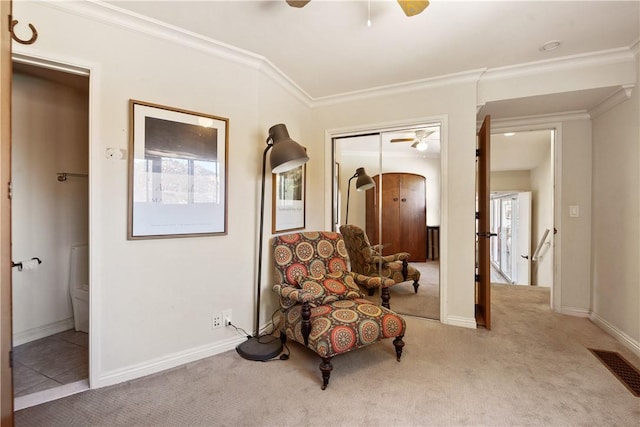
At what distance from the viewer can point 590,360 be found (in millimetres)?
2113

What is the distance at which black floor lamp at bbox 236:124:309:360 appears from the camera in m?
2.10

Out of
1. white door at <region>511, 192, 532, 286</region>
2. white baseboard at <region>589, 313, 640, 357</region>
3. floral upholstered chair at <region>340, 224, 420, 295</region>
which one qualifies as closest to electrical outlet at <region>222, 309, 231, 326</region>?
floral upholstered chair at <region>340, 224, 420, 295</region>

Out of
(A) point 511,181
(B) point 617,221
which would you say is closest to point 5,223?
(B) point 617,221

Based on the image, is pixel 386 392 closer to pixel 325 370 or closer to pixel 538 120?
pixel 325 370

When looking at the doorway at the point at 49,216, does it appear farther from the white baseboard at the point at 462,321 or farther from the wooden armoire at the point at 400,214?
the white baseboard at the point at 462,321

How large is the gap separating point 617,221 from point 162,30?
4.00 meters

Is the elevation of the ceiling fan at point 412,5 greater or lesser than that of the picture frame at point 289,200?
greater

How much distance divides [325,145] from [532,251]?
183 inches

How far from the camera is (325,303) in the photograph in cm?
219

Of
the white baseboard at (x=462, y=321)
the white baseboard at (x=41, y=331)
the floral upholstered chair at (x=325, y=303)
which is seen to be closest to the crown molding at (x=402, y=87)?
the floral upholstered chair at (x=325, y=303)

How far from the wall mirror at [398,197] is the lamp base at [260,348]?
138 cm

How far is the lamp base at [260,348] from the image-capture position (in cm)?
212

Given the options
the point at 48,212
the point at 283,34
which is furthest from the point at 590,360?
the point at 48,212

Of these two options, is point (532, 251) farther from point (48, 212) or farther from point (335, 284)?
point (48, 212)
